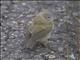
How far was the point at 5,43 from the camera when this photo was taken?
17.5 ft

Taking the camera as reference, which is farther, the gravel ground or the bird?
the gravel ground

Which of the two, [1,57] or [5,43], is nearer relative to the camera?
[1,57]

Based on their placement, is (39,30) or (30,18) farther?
(30,18)

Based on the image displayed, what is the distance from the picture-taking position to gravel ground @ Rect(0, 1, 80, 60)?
196 inches

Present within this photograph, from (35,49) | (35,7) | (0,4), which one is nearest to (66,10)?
(35,7)

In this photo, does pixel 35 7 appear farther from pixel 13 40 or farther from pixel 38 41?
pixel 38 41

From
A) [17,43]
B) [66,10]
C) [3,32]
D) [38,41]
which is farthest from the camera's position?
[66,10]

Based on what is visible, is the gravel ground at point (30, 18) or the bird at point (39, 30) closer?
the bird at point (39, 30)

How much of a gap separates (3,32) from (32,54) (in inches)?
34.5

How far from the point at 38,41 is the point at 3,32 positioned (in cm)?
96

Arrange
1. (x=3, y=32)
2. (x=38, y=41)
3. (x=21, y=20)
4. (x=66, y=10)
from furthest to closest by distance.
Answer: (x=66, y=10), (x=21, y=20), (x=3, y=32), (x=38, y=41)

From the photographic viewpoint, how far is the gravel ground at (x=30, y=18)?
4980 mm

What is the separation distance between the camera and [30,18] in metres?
6.13

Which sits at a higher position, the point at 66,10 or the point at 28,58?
the point at 66,10
